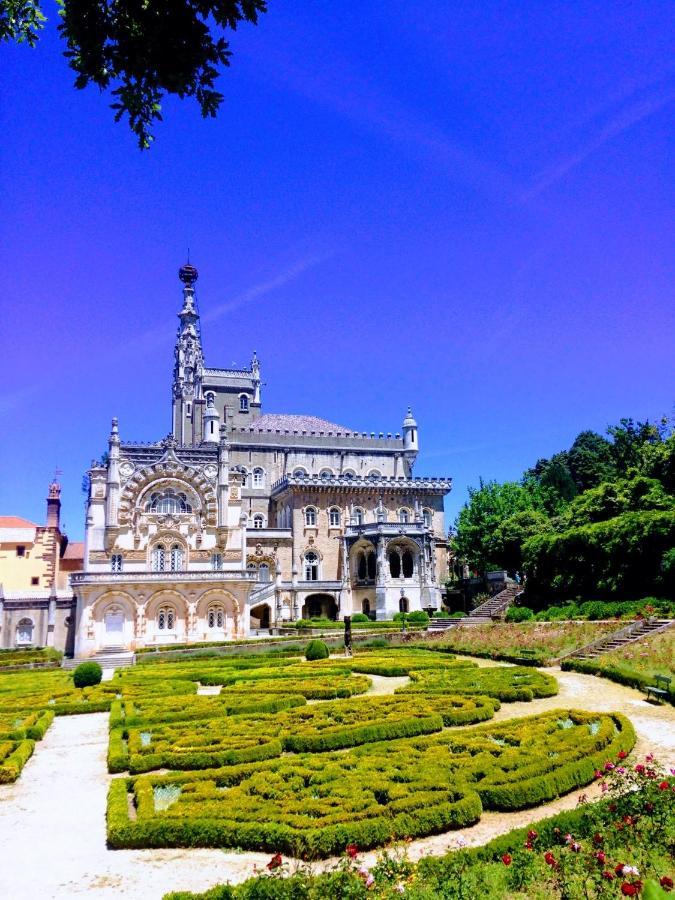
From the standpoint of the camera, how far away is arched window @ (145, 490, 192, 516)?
2020 inches

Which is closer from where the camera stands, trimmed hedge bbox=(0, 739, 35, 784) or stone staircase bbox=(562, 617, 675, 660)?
trimmed hedge bbox=(0, 739, 35, 784)

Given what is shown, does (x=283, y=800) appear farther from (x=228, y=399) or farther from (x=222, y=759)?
(x=228, y=399)

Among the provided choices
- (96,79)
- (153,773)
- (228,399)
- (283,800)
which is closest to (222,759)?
(153,773)

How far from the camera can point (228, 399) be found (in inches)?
2751

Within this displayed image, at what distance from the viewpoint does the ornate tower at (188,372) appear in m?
68.1

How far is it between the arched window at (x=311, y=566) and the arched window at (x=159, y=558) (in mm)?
12590

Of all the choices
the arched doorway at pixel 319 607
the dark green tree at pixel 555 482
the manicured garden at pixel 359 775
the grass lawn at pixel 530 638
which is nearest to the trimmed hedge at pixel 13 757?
the manicured garden at pixel 359 775

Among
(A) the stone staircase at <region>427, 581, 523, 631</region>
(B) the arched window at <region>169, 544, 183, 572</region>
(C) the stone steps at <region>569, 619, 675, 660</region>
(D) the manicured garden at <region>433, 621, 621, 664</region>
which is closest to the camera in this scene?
(C) the stone steps at <region>569, 619, 675, 660</region>

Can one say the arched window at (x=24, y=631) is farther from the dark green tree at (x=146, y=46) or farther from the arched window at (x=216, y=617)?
the dark green tree at (x=146, y=46)

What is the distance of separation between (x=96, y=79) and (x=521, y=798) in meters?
10.4

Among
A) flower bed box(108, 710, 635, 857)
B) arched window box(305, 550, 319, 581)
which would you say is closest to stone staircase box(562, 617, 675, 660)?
flower bed box(108, 710, 635, 857)

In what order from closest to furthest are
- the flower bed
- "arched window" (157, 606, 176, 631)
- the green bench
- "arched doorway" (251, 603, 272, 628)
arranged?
the flower bed → the green bench → "arched window" (157, 606, 176, 631) → "arched doorway" (251, 603, 272, 628)

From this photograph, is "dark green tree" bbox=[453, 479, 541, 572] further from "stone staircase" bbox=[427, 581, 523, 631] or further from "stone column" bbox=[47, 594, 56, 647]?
"stone column" bbox=[47, 594, 56, 647]

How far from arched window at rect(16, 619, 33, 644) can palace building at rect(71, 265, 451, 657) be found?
3.92m
